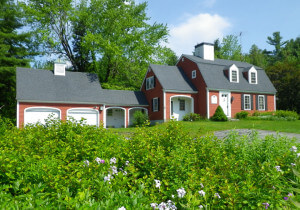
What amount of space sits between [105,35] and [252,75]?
17977 mm

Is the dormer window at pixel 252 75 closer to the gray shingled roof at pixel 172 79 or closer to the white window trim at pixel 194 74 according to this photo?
the white window trim at pixel 194 74

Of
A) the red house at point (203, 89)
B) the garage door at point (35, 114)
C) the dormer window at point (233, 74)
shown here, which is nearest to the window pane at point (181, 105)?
→ the red house at point (203, 89)

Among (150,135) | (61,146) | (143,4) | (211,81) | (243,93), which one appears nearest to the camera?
(61,146)

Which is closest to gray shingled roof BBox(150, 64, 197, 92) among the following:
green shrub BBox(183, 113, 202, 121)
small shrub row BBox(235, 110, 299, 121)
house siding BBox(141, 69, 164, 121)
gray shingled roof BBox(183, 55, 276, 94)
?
house siding BBox(141, 69, 164, 121)

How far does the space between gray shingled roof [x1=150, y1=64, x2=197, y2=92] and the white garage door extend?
673cm

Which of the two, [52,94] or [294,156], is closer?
[294,156]

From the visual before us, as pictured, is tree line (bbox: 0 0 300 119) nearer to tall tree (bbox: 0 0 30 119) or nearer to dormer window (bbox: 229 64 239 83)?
tall tree (bbox: 0 0 30 119)

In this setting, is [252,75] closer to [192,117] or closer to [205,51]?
[205,51]

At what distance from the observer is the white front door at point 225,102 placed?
25453mm

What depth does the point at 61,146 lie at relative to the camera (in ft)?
17.9

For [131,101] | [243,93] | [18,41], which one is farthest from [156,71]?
[18,41]

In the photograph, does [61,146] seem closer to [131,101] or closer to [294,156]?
[294,156]

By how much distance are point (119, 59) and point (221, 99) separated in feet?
42.1

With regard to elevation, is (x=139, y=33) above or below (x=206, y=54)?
above
